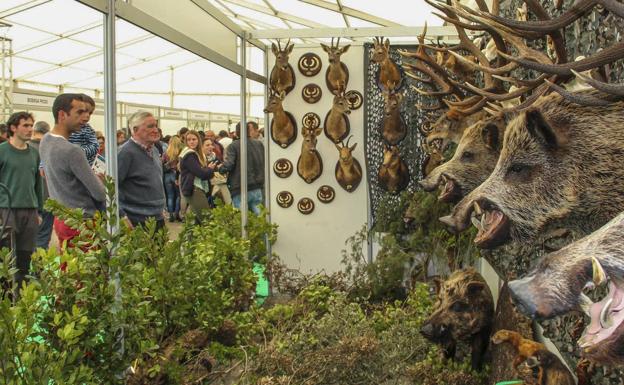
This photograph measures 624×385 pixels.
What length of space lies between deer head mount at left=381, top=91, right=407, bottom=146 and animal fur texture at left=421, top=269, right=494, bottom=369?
8.03ft

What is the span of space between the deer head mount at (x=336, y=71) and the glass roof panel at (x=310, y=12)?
92 centimetres

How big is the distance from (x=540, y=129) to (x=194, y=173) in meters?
5.07

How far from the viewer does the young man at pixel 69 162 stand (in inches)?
116

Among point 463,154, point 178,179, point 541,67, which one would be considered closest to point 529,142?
point 541,67

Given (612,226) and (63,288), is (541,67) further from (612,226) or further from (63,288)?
(63,288)

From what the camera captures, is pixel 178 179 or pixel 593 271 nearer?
pixel 593 271

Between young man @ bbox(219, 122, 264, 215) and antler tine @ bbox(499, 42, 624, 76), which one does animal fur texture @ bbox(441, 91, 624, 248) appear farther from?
young man @ bbox(219, 122, 264, 215)

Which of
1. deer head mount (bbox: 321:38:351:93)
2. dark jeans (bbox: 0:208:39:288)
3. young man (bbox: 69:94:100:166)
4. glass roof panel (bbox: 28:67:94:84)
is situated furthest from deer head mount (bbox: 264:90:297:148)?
young man (bbox: 69:94:100:166)

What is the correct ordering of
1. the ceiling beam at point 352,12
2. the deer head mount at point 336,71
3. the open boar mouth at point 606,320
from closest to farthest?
the open boar mouth at point 606,320
the deer head mount at point 336,71
the ceiling beam at point 352,12

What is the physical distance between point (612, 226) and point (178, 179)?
19.1ft

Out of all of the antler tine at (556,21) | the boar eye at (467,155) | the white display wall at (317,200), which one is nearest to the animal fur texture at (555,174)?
the antler tine at (556,21)

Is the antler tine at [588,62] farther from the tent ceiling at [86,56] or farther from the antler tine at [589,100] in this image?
the tent ceiling at [86,56]

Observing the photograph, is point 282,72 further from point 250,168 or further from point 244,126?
point 250,168

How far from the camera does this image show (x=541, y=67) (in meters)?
1.32
